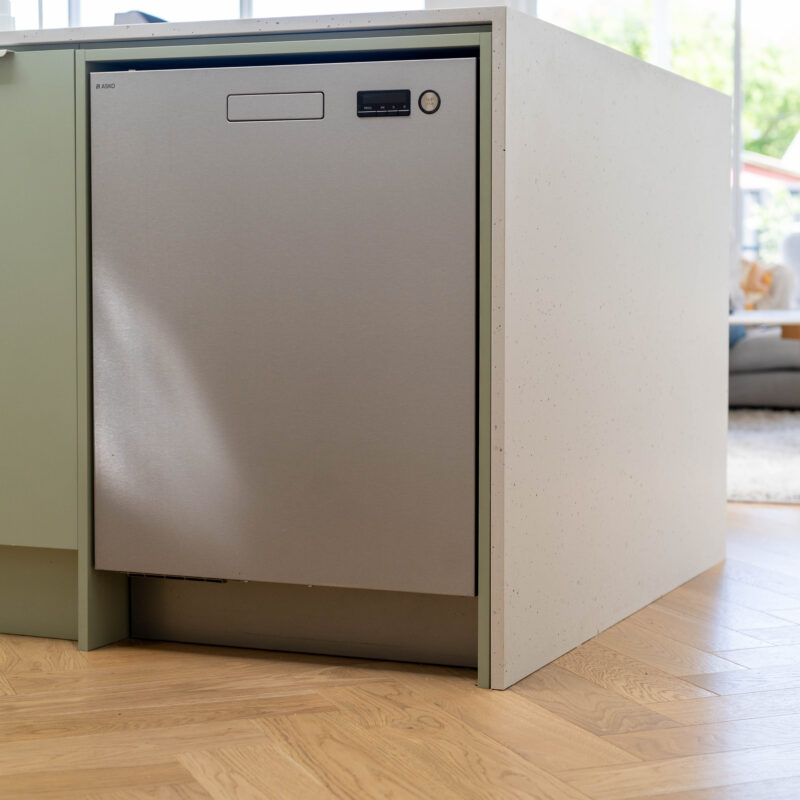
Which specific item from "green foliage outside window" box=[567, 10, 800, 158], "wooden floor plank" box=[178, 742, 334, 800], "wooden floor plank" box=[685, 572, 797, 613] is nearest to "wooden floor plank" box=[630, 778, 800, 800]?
"wooden floor plank" box=[178, 742, 334, 800]

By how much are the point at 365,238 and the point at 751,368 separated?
3839mm

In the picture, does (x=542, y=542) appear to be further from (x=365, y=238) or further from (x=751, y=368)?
(x=751, y=368)

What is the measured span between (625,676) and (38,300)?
107cm

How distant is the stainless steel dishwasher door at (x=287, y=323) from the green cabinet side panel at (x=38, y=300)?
54 mm

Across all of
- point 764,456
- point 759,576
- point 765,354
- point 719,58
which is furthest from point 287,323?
point 719,58

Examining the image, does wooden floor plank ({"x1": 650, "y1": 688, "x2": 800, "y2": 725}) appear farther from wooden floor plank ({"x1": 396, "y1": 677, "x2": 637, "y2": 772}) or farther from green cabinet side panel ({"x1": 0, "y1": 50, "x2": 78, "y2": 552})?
green cabinet side panel ({"x1": 0, "y1": 50, "x2": 78, "y2": 552})

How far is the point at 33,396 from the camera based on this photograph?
1.70 meters

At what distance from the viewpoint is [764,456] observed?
3.78 meters

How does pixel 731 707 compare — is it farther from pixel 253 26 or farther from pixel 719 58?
pixel 719 58

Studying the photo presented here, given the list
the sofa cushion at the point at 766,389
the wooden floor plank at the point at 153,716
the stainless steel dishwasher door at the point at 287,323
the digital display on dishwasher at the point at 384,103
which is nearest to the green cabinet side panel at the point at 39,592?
the stainless steel dishwasher door at the point at 287,323

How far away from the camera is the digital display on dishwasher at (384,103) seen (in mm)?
1512

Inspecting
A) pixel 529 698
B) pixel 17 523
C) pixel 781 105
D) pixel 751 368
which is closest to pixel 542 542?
pixel 529 698

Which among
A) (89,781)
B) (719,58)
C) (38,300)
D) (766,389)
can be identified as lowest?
(89,781)

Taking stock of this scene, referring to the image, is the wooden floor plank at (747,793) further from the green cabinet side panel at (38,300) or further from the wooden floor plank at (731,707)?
the green cabinet side panel at (38,300)
